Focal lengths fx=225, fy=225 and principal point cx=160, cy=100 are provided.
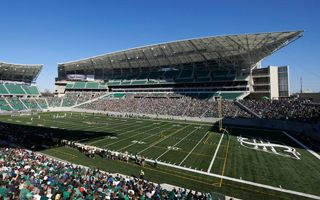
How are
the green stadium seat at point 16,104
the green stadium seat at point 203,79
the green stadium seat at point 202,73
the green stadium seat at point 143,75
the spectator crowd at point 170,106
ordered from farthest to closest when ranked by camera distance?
the green stadium seat at point 143,75 < the green stadium seat at point 202,73 < the green stadium seat at point 203,79 < the green stadium seat at point 16,104 < the spectator crowd at point 170,106

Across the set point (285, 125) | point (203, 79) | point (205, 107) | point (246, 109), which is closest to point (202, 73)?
point (203, 79)

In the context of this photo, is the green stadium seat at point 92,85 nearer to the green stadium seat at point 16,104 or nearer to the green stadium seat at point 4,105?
the green stadium seat at point 16,104

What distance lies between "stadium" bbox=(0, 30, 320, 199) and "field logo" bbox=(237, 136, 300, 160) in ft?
0.66

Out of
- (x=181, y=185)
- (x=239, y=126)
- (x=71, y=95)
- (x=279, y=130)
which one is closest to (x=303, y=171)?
(x=181, y=185)

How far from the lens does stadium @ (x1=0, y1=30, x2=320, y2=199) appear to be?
13977mm

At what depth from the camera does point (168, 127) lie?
1560 inches

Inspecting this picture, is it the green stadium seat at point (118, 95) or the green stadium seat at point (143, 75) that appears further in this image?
the green stadium seat at point (143, 75)

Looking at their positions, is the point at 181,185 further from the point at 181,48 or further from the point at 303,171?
the point at 181,48

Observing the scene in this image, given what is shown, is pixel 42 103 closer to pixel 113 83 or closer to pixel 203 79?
A: pixel 113 83

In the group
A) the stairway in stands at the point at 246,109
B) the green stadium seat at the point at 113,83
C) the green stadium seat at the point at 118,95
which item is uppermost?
the green stadium seat at the point at 113,83

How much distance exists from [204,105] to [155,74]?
1158 inches

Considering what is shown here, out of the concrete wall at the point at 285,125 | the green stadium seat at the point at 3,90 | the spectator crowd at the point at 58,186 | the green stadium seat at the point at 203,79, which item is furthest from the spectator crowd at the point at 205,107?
the spectator crowd at the point at 58,186

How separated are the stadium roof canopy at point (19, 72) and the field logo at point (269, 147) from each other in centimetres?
7674

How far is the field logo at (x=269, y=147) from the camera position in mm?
22775
